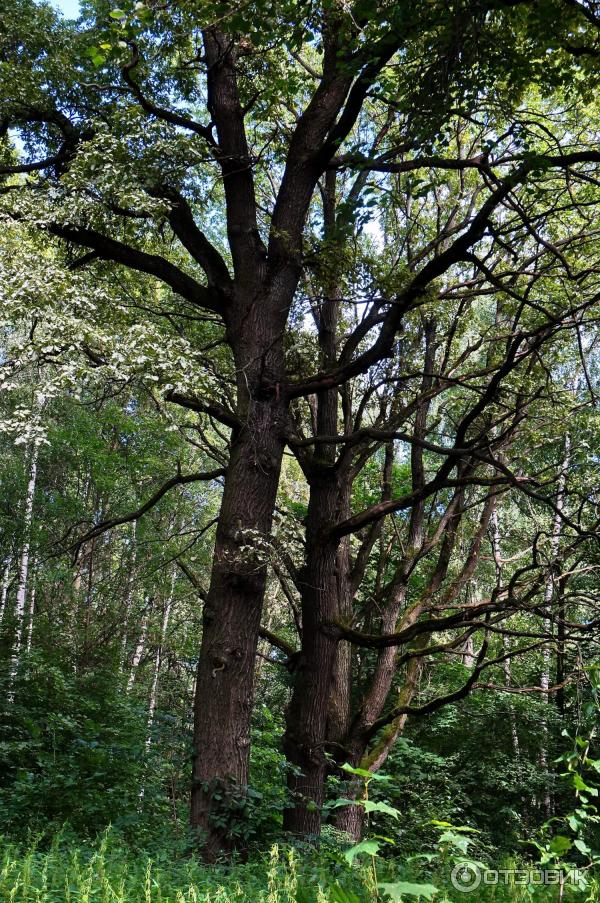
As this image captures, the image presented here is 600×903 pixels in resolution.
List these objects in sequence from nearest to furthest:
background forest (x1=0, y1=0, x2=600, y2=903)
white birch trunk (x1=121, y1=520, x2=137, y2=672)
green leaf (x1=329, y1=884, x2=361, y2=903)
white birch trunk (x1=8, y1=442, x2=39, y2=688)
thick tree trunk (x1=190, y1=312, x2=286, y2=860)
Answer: green leaf (x1=329, y1=884, x2=361, y2=903) → background forest (x1=0, y1=0, x2=600, y2=903) → thick tree trunk (x1=190, y1=312, x2=286, y2=860) → white birch trunk (x1=8, y1=442, x2=39, y2=688) → white birch trunk (x1=121, y1=520, x2=137, y2=672)

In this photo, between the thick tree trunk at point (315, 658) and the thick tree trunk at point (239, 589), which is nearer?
the thick tree trunk at point (239, 589)

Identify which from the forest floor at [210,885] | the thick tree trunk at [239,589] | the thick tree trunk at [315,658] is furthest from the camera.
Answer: the thick tree trunk at [315,658]

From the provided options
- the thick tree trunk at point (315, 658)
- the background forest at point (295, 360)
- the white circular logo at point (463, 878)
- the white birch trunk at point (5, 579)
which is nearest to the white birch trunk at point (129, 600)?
the white birch trunk at point (5, 579)

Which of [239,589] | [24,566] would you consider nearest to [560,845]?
[239,589]

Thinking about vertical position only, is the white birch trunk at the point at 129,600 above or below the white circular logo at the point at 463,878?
above

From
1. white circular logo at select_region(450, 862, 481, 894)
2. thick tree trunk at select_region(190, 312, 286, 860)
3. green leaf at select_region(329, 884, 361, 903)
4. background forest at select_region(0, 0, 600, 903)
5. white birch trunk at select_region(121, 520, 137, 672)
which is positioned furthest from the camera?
white birch trunk at select_region(121, 520, 137, 672)

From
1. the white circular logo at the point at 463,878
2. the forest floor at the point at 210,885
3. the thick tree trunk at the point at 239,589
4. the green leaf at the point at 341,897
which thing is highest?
the thick tree trunk at the point at 239,589

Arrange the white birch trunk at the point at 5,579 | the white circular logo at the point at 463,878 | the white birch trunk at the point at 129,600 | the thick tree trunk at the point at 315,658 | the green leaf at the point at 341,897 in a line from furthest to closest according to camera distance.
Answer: the white birch trunk at the point at 5,579 → the white birch trunk at the point at 129,600 → the thick tree trunk at the point at 315,658 → the white circular logo at the point at 463,878 → the green leaf at the point at 341,897

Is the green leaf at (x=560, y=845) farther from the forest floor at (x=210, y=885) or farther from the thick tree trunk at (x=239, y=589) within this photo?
the thick tree trunk at (x=239, y=589)

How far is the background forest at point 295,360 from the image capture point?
462cm

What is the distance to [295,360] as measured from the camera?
9047 mm

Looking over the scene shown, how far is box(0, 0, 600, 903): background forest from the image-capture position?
4.62 meters

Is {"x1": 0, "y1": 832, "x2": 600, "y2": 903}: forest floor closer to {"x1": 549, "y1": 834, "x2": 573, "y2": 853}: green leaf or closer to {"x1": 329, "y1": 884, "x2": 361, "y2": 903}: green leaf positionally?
{"x1": 329, "y1": 884, "x2": 361, "y2": 903}: green leaf

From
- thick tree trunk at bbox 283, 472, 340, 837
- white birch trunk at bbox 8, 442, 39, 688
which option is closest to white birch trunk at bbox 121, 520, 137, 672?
white birch trunk at bbox 8, 442, 39, 688
